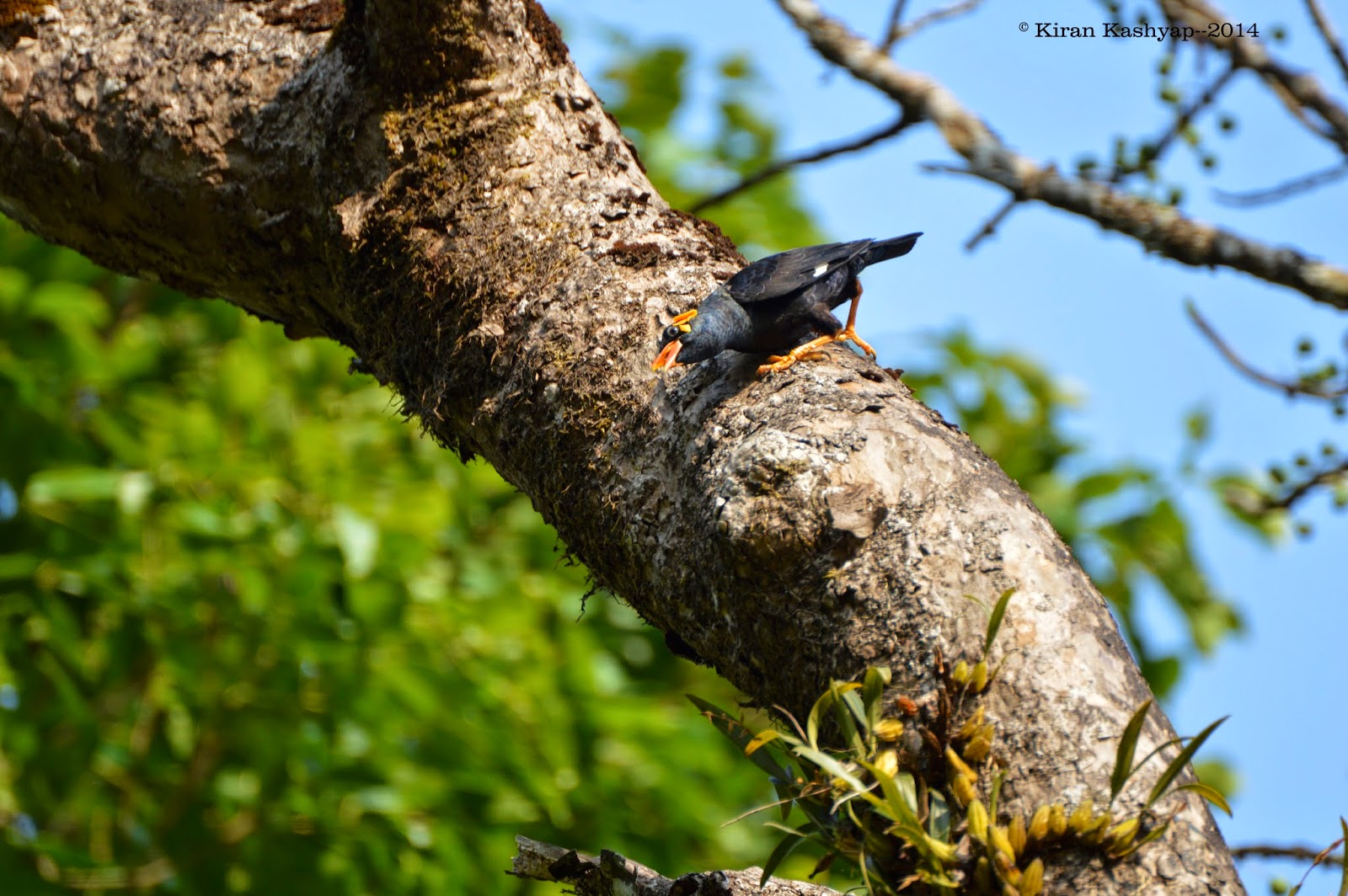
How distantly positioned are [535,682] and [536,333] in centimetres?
227

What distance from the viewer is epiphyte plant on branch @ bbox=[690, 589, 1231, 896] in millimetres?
1409

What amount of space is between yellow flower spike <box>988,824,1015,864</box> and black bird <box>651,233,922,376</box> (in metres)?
0.84

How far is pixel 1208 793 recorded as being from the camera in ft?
4.80

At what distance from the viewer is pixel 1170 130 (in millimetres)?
3037

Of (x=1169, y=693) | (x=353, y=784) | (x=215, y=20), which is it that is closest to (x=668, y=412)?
(x=215, y=20)

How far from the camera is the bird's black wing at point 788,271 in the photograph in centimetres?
203

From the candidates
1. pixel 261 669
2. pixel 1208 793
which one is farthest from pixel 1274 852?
pixel 261 669

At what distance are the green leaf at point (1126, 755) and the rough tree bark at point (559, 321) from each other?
23 mm

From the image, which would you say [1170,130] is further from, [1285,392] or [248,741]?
[248,741]

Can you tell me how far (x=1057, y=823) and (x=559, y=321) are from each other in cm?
121

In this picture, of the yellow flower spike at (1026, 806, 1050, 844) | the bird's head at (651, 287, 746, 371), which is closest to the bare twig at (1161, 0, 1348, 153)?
the bird's head at (651, 287, 746, 371)

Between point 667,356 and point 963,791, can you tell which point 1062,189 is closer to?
point 667,356

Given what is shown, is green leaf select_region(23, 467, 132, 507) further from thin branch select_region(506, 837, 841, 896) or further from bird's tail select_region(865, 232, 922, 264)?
bird's tail select_region(865, 232, 922, 264)

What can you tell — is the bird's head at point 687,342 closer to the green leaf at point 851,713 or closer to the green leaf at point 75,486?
the green leaf at point 851,713
